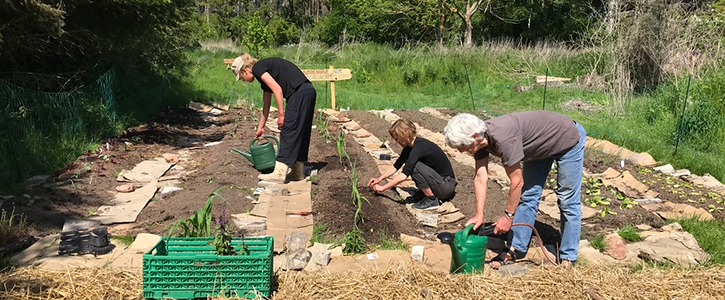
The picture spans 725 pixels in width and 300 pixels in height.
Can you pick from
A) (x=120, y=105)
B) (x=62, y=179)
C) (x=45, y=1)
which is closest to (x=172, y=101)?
(x=120, y=105)

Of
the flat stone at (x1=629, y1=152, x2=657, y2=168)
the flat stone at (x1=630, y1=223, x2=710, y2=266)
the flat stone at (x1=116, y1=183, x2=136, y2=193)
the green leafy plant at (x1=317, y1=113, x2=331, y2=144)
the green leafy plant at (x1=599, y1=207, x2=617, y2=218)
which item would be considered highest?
the flat stone at (x1=630, y1=223, x2=710, y2=266)

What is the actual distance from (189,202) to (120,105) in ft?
21.2

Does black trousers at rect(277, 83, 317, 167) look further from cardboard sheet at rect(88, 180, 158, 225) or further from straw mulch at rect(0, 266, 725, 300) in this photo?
straw mulch at rect(0, 266, 725, 300)

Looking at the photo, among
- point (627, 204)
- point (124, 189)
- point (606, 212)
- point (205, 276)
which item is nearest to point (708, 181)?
point (627, 204)

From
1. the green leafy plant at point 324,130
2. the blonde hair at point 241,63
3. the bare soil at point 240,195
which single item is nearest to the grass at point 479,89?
the bare soil at point 240,195

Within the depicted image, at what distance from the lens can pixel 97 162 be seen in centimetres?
684

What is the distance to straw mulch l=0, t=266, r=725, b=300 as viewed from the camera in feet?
11.1

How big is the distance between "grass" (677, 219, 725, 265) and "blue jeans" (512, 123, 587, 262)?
45.2 inches

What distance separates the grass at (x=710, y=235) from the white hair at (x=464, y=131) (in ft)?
7.14

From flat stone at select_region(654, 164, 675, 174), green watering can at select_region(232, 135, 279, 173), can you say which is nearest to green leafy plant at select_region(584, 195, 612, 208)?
flat stone at select_region(654, 164, 675, 174)

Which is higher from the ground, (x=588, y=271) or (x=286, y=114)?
(x=286, y=114)

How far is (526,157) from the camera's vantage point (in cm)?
359

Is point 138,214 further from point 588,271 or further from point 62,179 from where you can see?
point 588,271

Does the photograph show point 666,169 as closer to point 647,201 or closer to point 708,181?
point 708,181
